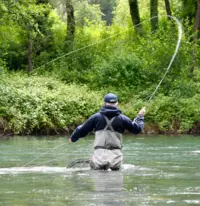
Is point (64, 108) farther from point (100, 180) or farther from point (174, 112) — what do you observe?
point (100, 180)

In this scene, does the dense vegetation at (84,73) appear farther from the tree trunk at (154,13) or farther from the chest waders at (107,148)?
the chest waders at (107,148)

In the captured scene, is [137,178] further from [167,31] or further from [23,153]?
[167,31]

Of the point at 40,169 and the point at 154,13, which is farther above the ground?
the point at 154,13

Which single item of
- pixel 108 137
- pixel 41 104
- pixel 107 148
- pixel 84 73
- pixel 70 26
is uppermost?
pixel 70 26

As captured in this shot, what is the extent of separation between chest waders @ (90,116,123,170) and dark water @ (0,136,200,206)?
10.0 inches

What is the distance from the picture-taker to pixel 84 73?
3606cm

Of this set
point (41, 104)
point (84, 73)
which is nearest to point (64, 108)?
point (41, 104)

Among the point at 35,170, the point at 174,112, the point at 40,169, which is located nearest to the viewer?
the point at 35,170

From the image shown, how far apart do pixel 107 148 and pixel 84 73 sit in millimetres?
23554

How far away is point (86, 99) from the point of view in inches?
1188

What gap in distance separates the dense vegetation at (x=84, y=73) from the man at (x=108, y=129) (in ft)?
45.3

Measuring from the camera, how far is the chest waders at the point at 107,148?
1258cm

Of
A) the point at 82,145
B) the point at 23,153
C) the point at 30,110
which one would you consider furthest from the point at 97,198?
the point at 30,110

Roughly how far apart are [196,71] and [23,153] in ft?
54.0
